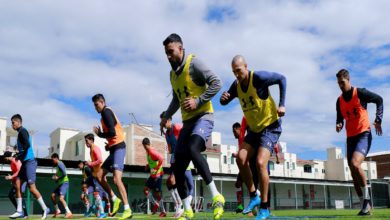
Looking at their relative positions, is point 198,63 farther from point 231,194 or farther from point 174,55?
point 231,194

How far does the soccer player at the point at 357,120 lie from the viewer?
7.72 meters

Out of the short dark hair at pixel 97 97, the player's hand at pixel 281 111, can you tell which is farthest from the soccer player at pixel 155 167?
the player's hand at pixel 281 111

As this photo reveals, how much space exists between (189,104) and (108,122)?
322 cm

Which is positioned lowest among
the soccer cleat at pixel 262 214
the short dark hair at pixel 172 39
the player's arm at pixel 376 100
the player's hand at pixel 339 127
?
the soccer cleat at pixel 262 214

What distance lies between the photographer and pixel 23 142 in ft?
31.3

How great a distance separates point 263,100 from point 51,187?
90.1 ft

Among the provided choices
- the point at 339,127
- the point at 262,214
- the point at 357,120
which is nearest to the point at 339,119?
the point at 339,127

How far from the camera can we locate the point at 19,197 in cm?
1002

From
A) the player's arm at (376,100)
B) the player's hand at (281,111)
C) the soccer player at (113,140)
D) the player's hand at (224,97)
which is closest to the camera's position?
the player's hand at (281,111)

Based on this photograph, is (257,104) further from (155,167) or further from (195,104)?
(155,167)

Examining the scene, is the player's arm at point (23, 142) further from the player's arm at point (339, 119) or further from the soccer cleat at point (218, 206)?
the player's arm at point (339, 119)

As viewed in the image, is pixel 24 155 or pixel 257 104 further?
pixel 24 155

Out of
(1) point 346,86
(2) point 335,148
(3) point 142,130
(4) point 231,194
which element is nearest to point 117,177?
(1) point 346,86

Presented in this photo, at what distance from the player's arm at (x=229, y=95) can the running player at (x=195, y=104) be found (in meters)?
0.70
